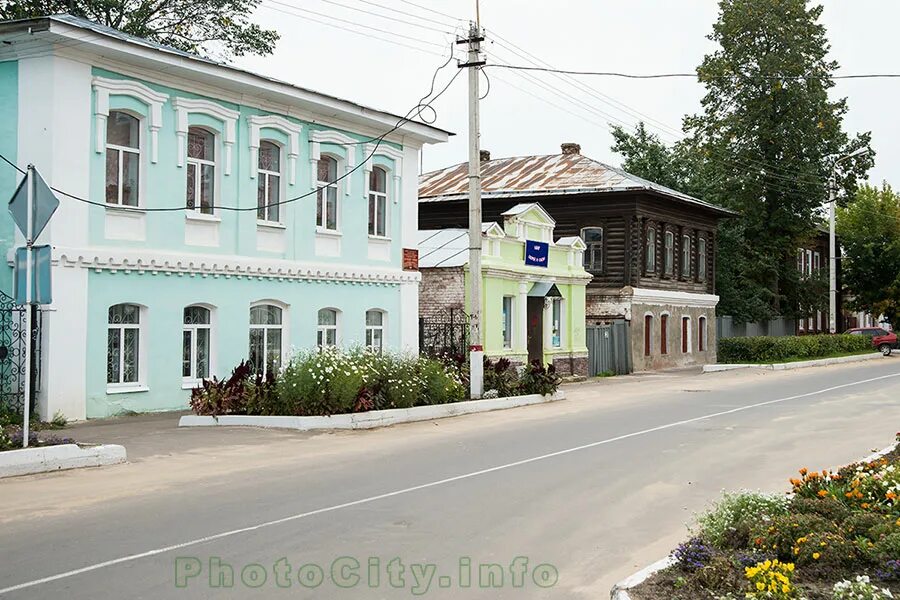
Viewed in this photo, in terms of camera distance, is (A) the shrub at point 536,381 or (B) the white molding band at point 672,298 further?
(B) the white molding band at point 672,298

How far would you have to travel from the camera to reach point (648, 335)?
4100cm

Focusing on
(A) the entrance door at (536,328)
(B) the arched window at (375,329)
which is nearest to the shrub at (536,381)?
(B) the arched window at (375,329)

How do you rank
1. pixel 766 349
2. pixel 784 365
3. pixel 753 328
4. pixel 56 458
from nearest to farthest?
pixel 56 458, pixel 784 365, pixel 766 349, pixel 753 328

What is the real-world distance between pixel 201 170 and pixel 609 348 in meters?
20.0

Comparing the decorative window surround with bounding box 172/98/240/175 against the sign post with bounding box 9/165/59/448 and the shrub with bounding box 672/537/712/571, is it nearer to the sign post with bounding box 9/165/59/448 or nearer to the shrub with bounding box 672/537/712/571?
the sign post with bounding box 9/165/59/448

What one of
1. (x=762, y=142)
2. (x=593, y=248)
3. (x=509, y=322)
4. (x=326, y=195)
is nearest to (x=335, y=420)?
(x=326, y=195)

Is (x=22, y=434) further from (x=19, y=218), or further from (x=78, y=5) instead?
(x=78, y=5)

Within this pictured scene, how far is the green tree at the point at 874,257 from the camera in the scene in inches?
2479

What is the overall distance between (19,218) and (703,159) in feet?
141

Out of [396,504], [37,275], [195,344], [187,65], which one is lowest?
[396,504]

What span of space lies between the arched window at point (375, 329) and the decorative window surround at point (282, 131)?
449 cm

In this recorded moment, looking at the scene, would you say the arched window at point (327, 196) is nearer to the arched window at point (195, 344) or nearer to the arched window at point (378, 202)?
the arched window at point (378, 202)

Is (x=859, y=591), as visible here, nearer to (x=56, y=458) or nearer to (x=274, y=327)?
(x=56, y=458)

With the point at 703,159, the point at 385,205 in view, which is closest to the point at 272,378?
the point at 385,205
